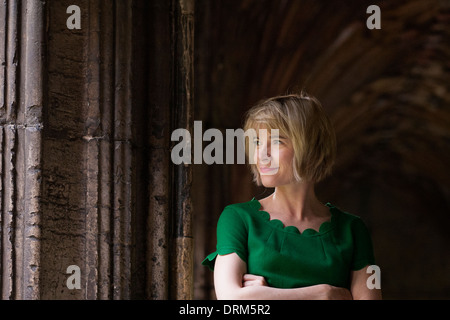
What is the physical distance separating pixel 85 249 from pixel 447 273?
9922 mm

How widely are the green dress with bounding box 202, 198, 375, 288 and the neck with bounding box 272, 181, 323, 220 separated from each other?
58 millimetres

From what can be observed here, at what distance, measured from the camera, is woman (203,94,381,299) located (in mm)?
1936

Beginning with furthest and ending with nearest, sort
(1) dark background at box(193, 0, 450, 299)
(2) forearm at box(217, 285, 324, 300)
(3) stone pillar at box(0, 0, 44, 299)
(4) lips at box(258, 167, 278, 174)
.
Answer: (1) dark background at box(193, 0, 450, 299) < (3) stone pillar at box(0, 0, 44, 299) < (4) lips at box(258, 167, 278, 174) < (2) forearm at box(217, 285, 324, 300)

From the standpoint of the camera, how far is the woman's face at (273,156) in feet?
6.49

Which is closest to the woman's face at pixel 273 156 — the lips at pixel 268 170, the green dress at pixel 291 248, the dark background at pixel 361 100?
the lips at pixel 268 170

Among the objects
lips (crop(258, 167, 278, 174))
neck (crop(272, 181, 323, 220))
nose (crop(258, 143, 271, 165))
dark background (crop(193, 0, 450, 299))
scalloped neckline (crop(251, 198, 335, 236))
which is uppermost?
dark background (crop(193, 0, 450, 299))

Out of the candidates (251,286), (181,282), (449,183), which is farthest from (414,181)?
(251,286)

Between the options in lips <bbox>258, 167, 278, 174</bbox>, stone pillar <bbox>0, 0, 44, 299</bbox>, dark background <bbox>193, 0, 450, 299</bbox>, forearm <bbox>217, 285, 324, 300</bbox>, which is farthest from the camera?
dark background <bbox>193, 0, 450, 299</bbox>

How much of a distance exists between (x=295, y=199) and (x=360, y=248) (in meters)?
0.24

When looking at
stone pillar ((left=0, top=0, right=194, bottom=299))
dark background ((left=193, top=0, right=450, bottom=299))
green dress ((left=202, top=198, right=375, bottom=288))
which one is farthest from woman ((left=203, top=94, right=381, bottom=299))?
dark background ((left=193, top=0, right=450, bottom=299))

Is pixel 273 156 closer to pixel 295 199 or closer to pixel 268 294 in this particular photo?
pixel 295 199

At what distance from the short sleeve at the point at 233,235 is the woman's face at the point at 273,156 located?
0.14 metres

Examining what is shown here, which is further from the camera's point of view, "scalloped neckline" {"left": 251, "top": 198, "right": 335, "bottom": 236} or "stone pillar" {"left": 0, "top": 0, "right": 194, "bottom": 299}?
"stone pillar" {"left": 0, "top": 0, "right": 194, "bottom": 299}

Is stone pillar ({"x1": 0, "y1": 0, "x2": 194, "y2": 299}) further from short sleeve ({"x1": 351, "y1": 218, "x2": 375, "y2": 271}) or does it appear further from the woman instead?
short sleeve ({"x1": 351, "y1": 218, "x2": 375, "y2": 271})
